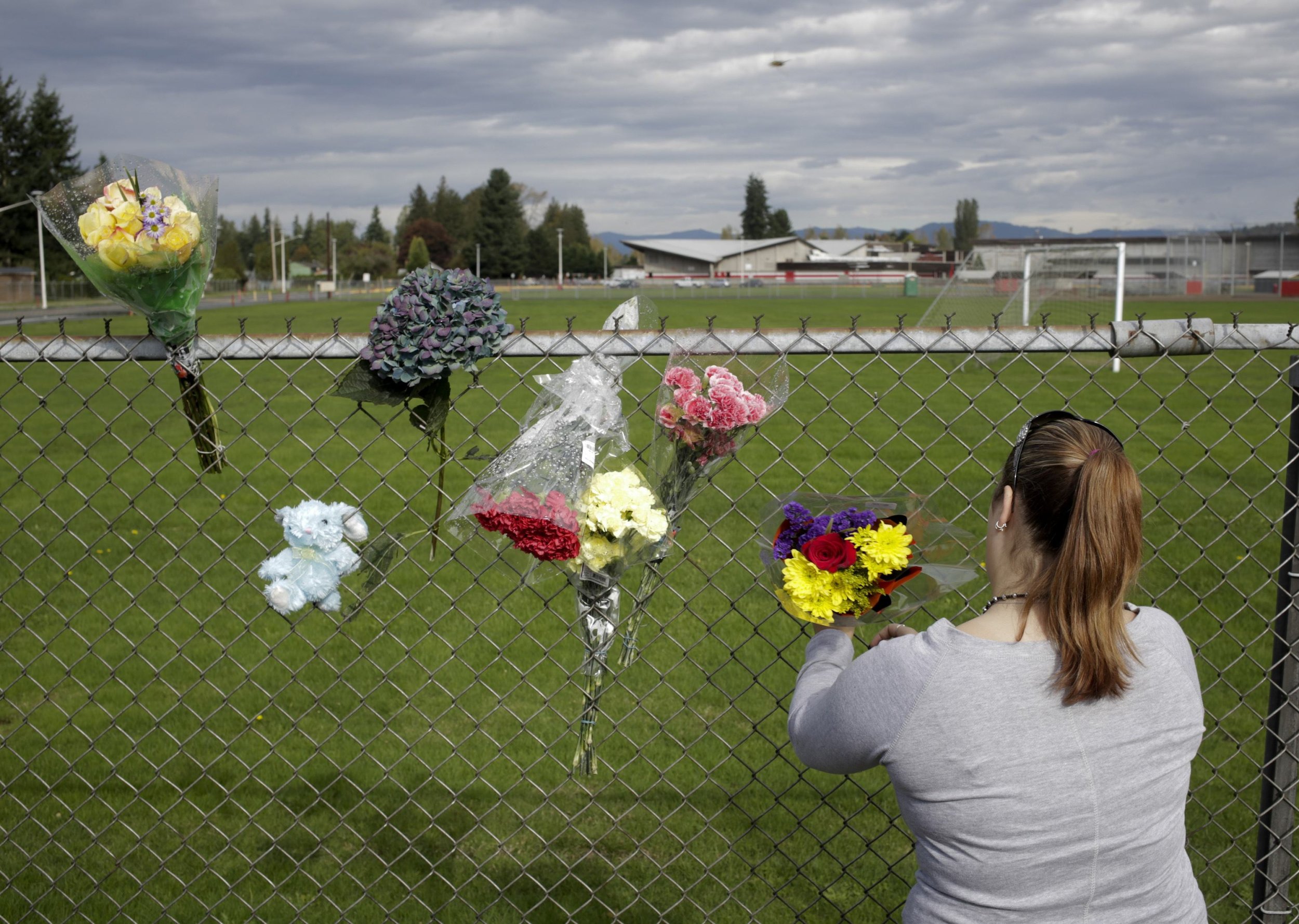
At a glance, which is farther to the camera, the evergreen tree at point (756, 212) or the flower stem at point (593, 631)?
the evergreen tree at point (756, 212)

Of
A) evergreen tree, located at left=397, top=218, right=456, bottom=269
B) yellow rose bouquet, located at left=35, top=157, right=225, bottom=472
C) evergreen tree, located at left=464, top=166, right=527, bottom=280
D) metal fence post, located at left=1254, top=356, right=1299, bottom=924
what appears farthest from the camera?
evergreen tree, located at left=397, top=218, right=456, bottom=269

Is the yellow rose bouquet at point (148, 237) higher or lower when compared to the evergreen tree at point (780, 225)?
lower

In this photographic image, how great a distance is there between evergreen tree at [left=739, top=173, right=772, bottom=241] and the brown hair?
4110 inches

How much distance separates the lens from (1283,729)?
214 centimetres

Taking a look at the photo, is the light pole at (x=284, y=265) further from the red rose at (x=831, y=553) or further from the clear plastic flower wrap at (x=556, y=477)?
the red rose at (x=831, y=553)

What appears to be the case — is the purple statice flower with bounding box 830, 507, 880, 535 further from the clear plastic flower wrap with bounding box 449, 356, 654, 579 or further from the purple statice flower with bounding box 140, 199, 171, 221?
the purple statice flower with bounding box 140, 199, 171, 221

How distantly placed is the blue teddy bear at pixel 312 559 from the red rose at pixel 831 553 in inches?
33.2

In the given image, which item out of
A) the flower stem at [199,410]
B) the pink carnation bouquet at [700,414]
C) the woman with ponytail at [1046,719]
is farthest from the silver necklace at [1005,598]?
the flower stem at [199,410]

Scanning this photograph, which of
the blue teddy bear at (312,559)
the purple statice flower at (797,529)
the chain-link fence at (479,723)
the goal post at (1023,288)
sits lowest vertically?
the chain-link fence at (479,723)

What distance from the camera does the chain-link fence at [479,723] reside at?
7.13ft

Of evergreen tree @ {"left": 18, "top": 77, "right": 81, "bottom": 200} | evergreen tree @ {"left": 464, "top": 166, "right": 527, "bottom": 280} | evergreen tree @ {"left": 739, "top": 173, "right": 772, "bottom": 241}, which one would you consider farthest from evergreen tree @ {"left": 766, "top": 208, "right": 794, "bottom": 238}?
evergreen tree @ {"left": 18, "top": 77, "right": 81, "bottom": 200}

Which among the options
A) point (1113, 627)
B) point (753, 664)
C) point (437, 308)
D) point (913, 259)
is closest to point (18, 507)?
point (753, 664)

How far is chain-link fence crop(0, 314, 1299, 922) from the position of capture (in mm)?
2174

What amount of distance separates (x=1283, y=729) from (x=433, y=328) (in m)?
1.96
